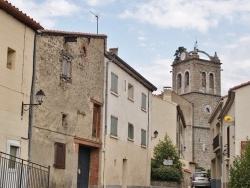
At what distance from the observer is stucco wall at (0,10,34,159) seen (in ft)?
56.4

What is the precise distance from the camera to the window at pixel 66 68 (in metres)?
21.8

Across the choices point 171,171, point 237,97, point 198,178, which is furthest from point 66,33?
point 198,178

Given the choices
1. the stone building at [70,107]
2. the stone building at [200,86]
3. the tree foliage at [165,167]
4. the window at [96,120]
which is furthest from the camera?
the stone building at [200,86]

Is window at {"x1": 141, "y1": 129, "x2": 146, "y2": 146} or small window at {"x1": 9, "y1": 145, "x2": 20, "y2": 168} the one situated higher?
window at {"x1": 141, "y1": 129, "x2": 146, "y2": 146}

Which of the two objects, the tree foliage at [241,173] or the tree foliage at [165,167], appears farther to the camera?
the tree foliage at [165,167]

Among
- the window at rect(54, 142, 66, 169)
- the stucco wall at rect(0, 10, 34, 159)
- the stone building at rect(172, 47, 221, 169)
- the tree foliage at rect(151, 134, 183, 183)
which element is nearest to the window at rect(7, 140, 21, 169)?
the stucco wall at rect(0, 10, 34, 159)

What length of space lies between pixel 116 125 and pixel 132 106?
3347 millimetres

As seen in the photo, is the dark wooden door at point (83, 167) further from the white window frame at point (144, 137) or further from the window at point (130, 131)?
the white window frame at point (144, 137)

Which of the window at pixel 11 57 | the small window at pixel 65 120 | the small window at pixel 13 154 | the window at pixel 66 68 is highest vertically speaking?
the window at pixel 66 68

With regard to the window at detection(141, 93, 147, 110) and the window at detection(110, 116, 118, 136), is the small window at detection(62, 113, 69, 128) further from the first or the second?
the window at detection(141, 93, 147, 110)

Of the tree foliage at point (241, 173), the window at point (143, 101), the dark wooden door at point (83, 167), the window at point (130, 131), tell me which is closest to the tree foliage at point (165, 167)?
the window at point (143, 101)

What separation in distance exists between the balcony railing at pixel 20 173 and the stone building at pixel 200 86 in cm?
6417

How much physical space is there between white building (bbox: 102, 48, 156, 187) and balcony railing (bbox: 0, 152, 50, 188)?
6.81 meters

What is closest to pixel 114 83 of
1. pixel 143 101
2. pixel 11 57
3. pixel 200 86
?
pixel 143 101
